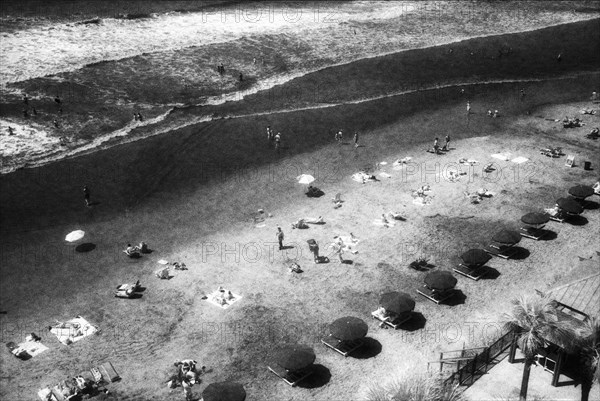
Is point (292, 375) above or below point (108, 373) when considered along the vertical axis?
above

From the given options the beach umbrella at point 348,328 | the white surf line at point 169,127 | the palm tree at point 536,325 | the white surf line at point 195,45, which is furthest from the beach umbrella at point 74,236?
the white surf line at point 195,45

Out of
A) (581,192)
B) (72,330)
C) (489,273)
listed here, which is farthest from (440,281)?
(72,330)

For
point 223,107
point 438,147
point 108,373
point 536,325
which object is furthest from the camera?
point 223,107

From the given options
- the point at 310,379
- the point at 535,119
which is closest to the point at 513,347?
the point at 310,379

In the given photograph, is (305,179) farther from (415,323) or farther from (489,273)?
(415,323)

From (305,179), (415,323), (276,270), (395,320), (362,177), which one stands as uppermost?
(305,179)

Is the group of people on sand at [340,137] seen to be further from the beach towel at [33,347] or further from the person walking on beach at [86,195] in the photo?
the beach towel at [33,347]

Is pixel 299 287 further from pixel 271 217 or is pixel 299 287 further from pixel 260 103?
pixel 260 103
